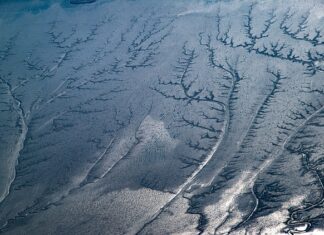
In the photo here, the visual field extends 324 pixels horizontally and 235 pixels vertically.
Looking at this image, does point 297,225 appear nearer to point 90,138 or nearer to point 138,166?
point 138,166

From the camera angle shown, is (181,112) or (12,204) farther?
(181,112)

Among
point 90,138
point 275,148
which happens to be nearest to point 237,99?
point 275,148

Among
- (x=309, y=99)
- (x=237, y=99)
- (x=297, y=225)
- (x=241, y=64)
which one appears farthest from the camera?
(x=241, y=64)

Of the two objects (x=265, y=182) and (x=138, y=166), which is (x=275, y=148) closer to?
(x=265, y=182)

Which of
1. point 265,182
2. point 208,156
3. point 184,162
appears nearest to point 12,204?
point 184,162

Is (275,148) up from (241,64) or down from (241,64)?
down

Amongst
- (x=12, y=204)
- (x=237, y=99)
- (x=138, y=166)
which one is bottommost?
(x=12, y=204)

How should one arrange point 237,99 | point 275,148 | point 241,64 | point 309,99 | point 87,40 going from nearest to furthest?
point 275,148 → point 309,99 → point 237,99 → point 241,64 → point 87,40
